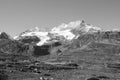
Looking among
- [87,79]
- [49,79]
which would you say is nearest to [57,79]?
[49,79]

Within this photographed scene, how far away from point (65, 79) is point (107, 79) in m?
28.0

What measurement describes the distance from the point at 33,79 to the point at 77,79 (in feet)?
90.7

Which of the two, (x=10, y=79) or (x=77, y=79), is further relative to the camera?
(x=77, y=79)

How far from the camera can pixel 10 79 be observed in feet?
521

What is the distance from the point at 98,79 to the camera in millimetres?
170625

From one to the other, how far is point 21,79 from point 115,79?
61.2 meters

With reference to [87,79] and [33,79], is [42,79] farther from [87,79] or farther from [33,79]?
[87,79]

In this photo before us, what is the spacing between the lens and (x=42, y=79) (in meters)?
164

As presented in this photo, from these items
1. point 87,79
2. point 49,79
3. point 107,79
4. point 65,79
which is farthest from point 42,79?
point 107,79

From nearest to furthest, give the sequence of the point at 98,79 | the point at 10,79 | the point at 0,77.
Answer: the point at 0,77
the point at 10,79
the point at 98,79

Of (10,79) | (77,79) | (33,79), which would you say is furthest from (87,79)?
(10,79)

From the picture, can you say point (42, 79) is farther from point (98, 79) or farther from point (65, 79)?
point (98, 79)

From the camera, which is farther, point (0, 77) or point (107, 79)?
point (107, 79)

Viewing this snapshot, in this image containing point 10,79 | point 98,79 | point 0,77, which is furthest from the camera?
point 98,79
